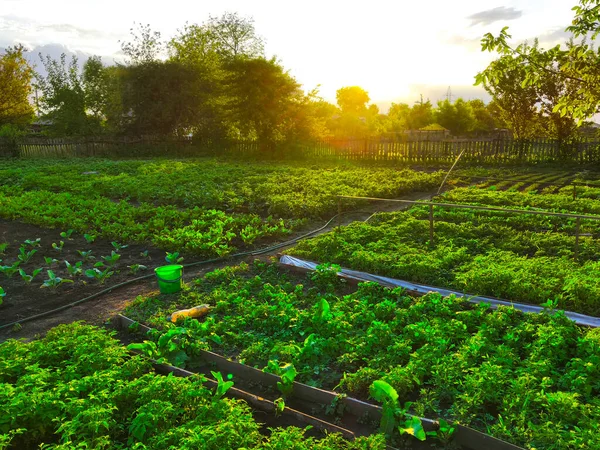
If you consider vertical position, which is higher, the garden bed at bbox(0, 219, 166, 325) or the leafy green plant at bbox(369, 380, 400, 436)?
the leafy green plant at bbox(369, 380, 400, 436)

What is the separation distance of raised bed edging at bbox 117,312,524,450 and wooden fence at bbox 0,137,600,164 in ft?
66.3

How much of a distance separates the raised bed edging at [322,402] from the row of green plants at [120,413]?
0.16 meters

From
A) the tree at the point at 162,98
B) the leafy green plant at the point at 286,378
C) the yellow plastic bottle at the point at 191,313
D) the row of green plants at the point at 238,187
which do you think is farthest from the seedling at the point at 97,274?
the tree at the point at 162,98

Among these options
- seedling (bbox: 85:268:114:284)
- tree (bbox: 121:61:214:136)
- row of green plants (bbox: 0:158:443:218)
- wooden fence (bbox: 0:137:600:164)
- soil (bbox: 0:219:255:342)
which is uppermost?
tree (bbox: 121:61:214:136)

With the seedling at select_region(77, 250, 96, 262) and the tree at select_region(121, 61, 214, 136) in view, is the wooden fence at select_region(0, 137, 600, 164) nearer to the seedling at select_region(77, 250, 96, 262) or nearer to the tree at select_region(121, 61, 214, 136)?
the tree at select_region(121, 61, 214, 136)

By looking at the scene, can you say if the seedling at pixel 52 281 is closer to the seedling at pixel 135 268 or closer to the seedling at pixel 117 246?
the seedling at pixel 135 268

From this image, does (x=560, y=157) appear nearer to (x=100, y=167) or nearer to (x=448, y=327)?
(x=448, y=327)

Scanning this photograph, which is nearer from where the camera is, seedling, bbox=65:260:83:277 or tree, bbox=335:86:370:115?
seedling, bbox=65:260:83:277

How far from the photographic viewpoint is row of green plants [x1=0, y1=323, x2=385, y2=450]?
318 cm

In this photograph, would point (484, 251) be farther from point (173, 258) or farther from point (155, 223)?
point (155, 223)

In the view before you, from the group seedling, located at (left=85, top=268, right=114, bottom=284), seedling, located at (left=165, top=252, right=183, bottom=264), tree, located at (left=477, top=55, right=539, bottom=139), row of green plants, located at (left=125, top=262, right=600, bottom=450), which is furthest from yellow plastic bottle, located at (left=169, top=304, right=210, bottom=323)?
tree, located at (left=477, top=55, right=539, bottom=139)

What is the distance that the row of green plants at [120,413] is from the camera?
3182 mm

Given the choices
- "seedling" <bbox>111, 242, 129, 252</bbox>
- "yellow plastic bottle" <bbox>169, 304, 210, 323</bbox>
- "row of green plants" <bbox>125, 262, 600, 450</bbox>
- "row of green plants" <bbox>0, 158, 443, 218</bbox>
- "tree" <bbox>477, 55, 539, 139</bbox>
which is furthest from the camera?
"tree" <bbox>477, 55, 539, 139</bbox>

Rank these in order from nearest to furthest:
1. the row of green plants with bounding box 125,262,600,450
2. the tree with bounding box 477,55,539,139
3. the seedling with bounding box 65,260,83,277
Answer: the row of green plants with bounding box 125,262,600,450 → the seedling with bounding box 65,260,83,277 → the tree with bounding box 477,55,539,139
